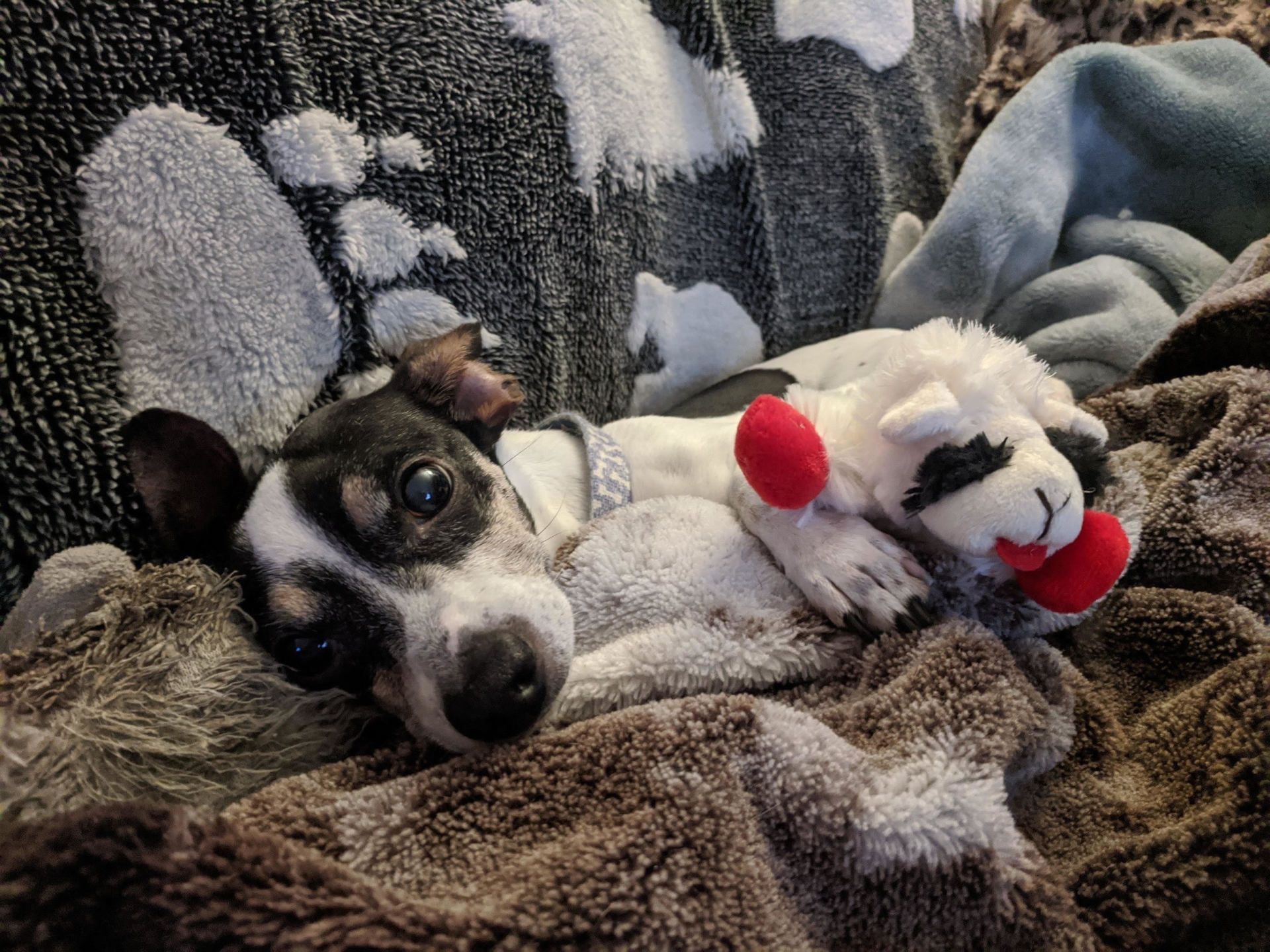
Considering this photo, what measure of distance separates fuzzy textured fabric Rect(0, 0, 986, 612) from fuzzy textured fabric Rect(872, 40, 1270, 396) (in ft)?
0.82

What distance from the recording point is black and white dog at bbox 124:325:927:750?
3.77 feet

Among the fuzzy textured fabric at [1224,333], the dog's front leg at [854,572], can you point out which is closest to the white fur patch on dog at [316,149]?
the dog's front leg at [854,572]

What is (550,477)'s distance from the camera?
169 cm

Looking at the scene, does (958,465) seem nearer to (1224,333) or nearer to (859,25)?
(1224,333)

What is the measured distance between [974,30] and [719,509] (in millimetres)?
2132

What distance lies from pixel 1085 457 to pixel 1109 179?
1639 mm

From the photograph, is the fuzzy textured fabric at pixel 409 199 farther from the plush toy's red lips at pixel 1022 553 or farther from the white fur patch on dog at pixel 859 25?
the plush toy's red lips at pixel 1022 553

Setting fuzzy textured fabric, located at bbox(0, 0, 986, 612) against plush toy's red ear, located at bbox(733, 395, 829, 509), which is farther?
fuzzy textured fabric, located at bbox(0, 0, 986, 612)

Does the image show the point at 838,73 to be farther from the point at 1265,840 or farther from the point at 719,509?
the point at 1265,840

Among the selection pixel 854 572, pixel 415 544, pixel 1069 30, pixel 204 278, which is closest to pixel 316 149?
pixel 204 278

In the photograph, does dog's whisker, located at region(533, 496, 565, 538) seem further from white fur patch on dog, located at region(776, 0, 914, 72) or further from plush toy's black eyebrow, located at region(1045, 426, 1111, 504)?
white fur patch on dog, located at region(776, 0, 914, 72)

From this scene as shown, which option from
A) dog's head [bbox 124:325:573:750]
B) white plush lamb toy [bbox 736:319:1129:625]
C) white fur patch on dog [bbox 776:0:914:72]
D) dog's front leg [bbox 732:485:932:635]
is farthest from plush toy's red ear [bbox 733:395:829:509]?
white fur patch on dog [bbox 776:0:914:72]

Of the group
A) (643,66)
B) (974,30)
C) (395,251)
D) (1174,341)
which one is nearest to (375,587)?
(395,251)

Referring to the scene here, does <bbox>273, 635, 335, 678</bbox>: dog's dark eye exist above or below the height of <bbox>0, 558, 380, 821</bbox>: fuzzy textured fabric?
below
